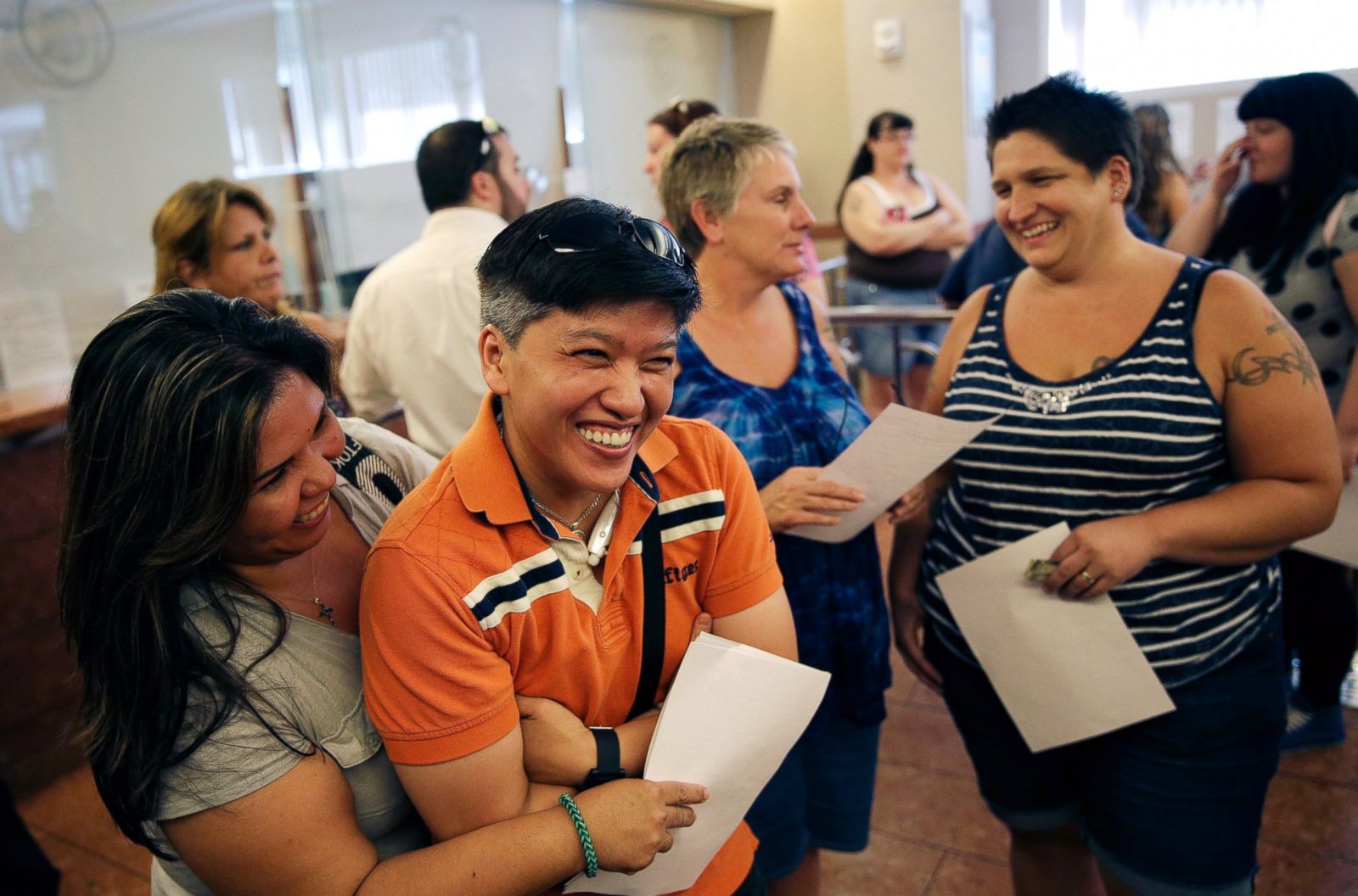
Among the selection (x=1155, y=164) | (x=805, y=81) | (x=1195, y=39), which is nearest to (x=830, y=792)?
(x=1155, y=164)

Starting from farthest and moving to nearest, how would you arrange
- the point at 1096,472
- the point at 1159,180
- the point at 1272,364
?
the point at 1159,180
the point at 1096,472
the point at 1272,364

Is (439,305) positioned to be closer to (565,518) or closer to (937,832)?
(565,518)

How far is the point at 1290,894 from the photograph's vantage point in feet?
6.93

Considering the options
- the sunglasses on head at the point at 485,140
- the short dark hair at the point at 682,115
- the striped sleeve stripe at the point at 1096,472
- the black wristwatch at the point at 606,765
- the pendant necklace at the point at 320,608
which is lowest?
the black wristwatch at the point at 606,765

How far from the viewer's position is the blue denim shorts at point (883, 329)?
5828 millimetres

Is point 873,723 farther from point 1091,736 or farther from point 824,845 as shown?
point 1091,736

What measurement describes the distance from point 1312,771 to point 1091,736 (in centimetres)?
139

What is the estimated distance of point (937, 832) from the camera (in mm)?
2445

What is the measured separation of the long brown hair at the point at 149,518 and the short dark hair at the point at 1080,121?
1.20 meters

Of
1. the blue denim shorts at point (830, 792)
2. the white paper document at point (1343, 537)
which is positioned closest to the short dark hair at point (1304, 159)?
the white paper document at point (1343, 537)

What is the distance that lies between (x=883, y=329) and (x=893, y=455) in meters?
4.58

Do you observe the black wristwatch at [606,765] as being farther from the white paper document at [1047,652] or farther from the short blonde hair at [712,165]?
the short blonde hair at [712,165]

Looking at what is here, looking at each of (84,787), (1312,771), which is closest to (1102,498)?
(1312,771)

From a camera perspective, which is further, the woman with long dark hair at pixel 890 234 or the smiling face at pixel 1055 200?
the woman with long dark hair at pixel 890 234
